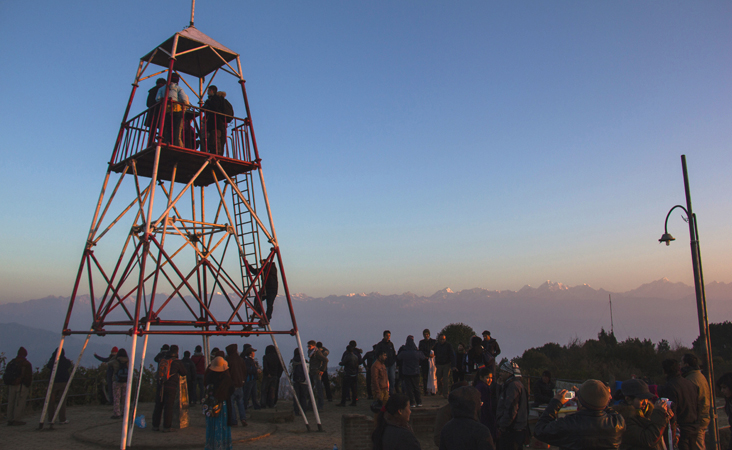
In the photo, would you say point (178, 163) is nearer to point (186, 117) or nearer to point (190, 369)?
point (186, 117)

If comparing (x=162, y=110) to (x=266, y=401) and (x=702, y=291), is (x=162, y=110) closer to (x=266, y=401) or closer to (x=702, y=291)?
(x=266, y=401)

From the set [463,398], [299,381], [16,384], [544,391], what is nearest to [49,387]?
[16,384]

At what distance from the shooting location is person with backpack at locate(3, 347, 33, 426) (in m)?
12.8

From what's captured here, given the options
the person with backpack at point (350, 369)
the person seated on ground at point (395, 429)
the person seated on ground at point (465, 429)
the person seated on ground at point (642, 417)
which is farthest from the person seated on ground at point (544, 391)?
the person seated on ground at point (395, 429)

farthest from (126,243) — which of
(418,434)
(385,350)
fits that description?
(418,434)

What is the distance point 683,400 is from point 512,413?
248 cm

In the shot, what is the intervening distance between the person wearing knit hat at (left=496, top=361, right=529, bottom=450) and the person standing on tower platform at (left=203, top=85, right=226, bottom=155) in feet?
29.2

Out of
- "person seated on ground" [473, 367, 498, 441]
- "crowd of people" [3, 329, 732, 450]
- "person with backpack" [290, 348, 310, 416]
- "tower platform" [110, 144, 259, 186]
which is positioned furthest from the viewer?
"person with backpack" [290, 348, 310, 416]

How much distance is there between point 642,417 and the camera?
222 inches

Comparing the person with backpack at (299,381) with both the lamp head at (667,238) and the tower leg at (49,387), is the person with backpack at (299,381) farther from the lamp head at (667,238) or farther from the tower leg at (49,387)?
the lamp head at (667,238)

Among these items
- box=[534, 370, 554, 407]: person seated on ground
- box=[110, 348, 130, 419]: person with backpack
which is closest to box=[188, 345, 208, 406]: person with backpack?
box=[110, 348, 130, 419]: person with backpack

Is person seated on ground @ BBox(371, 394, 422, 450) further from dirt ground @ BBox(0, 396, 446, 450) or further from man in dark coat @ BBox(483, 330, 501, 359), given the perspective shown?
man in dark coat @ BBox(483, 330, 501, 359)

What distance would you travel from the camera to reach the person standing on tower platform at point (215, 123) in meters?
13.0

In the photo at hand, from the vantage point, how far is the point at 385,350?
48.1 ft
